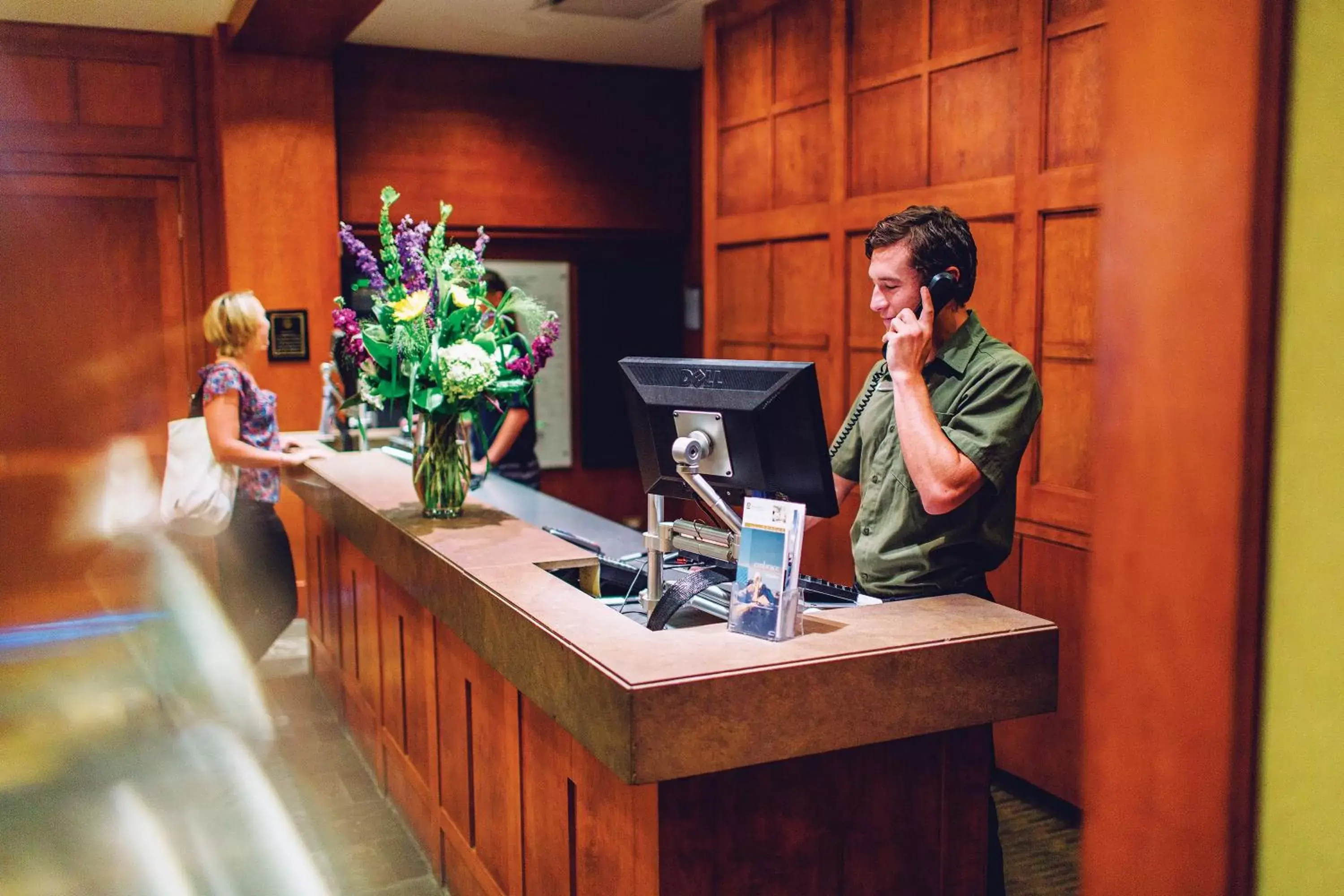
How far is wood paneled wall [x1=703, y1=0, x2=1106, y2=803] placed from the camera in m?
3.33

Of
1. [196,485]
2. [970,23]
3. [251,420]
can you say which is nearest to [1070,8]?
[970,23]

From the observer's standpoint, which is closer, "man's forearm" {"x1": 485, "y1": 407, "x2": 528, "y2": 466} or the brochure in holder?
the brochure in holder

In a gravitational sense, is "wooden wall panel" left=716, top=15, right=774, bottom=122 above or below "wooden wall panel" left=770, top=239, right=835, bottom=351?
above

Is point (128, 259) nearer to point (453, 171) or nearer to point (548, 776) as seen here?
point (453, 171)

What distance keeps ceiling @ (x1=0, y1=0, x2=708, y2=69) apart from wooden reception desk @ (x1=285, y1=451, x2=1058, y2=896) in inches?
139

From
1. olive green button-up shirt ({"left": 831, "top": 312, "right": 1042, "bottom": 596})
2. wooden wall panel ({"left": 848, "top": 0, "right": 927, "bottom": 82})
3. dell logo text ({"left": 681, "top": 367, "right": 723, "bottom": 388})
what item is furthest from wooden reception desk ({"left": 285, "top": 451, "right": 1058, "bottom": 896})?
wooden wall panel ({"left": 848, "top": 0, "right": 927, "bottom": 82})

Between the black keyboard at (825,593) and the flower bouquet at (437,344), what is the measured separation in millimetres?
1052

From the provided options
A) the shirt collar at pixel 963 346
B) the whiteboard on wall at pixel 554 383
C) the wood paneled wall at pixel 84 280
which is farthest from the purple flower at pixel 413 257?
the whiteboard on wall at pixel 554 383

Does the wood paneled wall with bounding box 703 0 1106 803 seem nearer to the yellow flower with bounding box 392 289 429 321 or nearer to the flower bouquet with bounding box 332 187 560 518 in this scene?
the flower bouquet with bounding box 332 187 560 518

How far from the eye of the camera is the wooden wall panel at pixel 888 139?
391 cm

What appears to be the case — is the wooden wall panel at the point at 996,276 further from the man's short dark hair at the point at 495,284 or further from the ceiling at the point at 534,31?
the ceiling at the point at 534,31

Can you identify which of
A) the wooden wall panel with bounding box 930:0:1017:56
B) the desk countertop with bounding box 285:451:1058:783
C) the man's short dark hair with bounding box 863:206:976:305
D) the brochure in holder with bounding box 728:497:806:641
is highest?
the wooden wall panel with bounding box 930:0:1017:56

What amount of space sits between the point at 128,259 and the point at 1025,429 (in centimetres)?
492

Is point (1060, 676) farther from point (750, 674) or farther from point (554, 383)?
point (554, 383)
